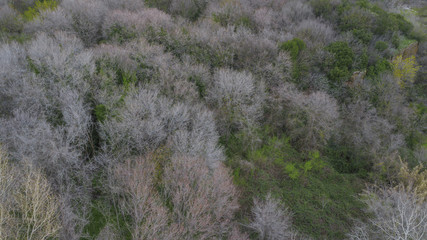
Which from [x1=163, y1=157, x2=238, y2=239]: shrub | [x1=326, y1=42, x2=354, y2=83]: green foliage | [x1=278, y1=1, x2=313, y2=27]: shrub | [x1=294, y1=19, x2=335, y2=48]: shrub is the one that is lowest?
[x1=163, y1=157, x2=238, y2=239]: shrub

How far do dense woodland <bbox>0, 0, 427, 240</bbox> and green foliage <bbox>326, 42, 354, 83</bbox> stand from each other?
189mm

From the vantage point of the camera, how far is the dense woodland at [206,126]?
41.5 feet

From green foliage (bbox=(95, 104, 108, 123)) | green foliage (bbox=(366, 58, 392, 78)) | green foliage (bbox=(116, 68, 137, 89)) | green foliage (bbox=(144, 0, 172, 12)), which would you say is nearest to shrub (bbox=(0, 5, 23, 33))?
green foliage (bbox=(144, 0, 172, 12))

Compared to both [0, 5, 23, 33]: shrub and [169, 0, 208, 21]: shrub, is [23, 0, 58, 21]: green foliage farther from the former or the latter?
[169, 0, 208, 21]: shrub

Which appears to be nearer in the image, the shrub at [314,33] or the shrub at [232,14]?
the shrub at [314,33]

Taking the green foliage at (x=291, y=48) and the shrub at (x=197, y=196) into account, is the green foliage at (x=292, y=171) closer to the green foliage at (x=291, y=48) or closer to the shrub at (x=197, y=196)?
the shrub at (x=197, y=196)

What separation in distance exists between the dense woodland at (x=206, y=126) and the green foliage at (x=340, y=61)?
0.62ft

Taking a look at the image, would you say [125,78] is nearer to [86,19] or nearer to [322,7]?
[86,19]

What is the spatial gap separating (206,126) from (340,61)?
1802 cm

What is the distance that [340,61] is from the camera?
88.0 feet

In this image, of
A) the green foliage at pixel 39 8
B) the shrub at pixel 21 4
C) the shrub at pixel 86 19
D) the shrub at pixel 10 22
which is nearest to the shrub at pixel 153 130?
the shrub at pixel 86 19

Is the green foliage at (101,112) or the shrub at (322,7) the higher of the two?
the shrub at (322,7)

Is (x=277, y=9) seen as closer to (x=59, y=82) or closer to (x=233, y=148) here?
(x=233, y=148)

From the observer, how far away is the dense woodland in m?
12.6
